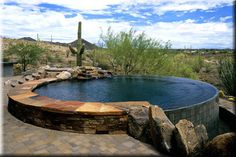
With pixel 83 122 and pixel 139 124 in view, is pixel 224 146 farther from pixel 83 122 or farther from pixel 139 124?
pixel 83 122

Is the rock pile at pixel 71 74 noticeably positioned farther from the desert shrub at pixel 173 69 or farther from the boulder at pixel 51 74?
the desert shrub at pixel 173 69

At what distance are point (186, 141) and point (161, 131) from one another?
16.4 inches

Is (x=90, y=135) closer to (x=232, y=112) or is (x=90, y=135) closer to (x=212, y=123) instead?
(x=212, y=123)

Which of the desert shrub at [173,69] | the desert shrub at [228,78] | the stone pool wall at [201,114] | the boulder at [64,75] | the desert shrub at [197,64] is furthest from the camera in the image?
the desert shrub at [197,64]

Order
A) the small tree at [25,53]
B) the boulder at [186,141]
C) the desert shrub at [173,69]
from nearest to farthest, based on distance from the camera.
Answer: the boulder at [186,141] < the desert shrub at [173,69] < the small tree at [25,53]

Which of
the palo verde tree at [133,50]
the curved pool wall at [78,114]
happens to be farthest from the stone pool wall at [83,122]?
the palo verde tree at [133,50]

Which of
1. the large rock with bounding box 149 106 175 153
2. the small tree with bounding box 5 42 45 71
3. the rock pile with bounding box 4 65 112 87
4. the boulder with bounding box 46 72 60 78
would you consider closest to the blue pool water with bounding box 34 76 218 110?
the rock pile with bounding box 4 65 112 87

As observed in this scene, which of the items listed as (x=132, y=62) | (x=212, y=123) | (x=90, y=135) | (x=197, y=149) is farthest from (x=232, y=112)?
(x=132, y=62)

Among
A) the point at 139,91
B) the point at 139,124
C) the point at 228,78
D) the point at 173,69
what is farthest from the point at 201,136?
the point at 173,69

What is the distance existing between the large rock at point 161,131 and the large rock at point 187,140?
0.43ft

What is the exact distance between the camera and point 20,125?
16.3ft

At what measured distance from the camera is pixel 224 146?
3.22m

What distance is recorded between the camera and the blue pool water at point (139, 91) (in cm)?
657

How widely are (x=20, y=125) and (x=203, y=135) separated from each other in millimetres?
3584
